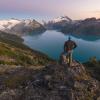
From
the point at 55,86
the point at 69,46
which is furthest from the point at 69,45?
the point at 55,86

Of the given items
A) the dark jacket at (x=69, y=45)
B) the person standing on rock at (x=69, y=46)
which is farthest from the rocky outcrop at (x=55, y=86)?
the dark jacket at (x=69, y=45)

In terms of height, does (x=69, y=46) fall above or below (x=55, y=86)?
above

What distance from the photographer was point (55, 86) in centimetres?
3394

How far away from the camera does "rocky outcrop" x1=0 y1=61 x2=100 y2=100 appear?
108 ft

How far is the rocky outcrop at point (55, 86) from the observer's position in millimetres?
32875

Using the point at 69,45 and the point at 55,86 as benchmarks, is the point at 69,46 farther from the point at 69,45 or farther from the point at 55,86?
the point at 55,86

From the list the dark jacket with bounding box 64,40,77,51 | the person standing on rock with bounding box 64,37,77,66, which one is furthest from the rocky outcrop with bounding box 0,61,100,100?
the dark jacket with bounding box 64,40,77,51

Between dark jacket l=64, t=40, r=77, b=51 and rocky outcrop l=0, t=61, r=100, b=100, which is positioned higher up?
dark jacket l=64, t=40, r=77, b=51

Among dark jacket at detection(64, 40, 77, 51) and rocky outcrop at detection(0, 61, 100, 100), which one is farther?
dark jacket at detection(64, 40, 77, 51)

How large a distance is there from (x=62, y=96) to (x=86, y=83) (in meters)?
4.07

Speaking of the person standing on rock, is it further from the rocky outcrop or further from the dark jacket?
the rocky outcrop

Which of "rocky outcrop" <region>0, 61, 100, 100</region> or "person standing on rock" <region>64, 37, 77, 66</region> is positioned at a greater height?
"person standing on rock" <region>64, 37, 77, 66</region>

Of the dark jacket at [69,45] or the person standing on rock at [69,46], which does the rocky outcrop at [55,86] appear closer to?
the person standing on rock at [69,46]

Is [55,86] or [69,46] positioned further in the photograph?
[69,46]
